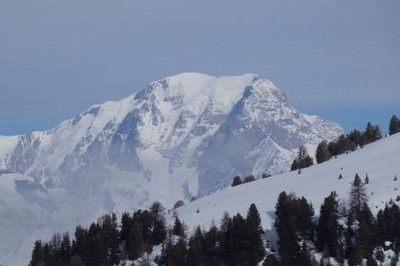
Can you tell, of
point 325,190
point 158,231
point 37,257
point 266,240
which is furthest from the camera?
point 37,257

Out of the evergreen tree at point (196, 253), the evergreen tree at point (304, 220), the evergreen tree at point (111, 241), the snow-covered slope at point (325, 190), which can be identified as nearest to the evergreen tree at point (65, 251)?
the evergreen tree at point (111, 241)

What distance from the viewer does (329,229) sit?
158 m

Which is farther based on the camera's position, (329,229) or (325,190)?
(325,190)

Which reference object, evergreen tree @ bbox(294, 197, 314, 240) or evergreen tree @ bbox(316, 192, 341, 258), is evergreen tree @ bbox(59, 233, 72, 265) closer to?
evergreen tree @ bbox(294, 197, 314, 240)

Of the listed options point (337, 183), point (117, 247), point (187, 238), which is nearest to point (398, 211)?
point (337, 183)

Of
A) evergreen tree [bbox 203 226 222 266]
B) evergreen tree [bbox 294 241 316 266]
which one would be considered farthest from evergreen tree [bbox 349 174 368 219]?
evergreen tree [bbox 203 226 222 266]

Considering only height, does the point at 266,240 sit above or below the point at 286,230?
above

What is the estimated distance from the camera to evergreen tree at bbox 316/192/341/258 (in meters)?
156

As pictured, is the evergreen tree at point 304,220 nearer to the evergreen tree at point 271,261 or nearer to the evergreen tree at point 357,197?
the evergreen tree at point 357,197

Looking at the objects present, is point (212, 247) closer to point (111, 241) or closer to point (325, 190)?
point (111, 241)

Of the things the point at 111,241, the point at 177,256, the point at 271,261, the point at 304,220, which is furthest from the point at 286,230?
the point at 111,241

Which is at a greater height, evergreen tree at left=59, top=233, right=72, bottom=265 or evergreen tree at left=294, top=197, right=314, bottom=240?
evergreen tree at left=59, top=233, right=72, bottom=265

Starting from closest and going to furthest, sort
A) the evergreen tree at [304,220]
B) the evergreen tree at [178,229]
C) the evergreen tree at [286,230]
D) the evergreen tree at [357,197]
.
Answer: 1. the evergreen tree at [286,230]
2. the evergreen tree at [304,220]
3. the evergreen tree at [357,197]
4. the evergreen tree at [178,229]

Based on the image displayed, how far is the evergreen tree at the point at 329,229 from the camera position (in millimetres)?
156500
